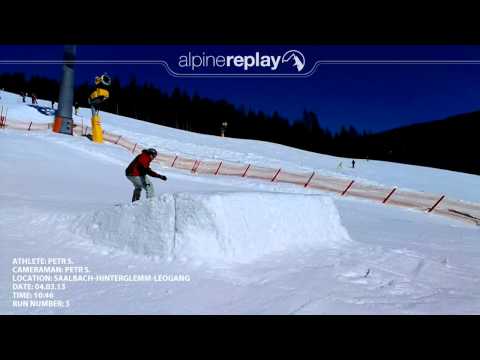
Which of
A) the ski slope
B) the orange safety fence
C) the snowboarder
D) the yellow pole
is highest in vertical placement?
the yellow pole

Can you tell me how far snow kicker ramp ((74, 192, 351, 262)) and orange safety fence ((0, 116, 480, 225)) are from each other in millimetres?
12456

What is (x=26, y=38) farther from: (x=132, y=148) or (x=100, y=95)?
(x=132, y=148)

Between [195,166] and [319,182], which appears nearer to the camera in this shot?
[319,182]

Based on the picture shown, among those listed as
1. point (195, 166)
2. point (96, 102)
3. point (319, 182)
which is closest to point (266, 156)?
point (319, 182)

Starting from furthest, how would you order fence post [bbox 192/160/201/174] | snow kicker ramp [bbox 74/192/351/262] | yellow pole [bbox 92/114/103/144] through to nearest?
1. yellow pole [bbox 92/114/103/144]
2. fence post [bbox 192/160/201/174]
3. snow kicker ramp [bbox 74/192/351/262]

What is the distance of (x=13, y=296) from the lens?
3463 mm

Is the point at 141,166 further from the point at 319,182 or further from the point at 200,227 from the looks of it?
the point at 319,182

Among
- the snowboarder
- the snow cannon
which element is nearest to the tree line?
the snow cannon

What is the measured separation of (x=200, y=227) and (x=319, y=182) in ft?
57.2

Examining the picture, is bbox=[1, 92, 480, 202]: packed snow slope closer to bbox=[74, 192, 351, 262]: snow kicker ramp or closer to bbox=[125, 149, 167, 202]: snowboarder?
bbox=[125, 149, 167, 202]: snowboarder

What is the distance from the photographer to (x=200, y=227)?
5.11 metres

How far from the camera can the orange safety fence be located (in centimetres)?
1700

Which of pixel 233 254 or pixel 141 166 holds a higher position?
pixel 141 166

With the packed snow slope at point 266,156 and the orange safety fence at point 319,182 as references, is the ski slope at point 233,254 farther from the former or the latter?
the packed snow slope at point 266,156
